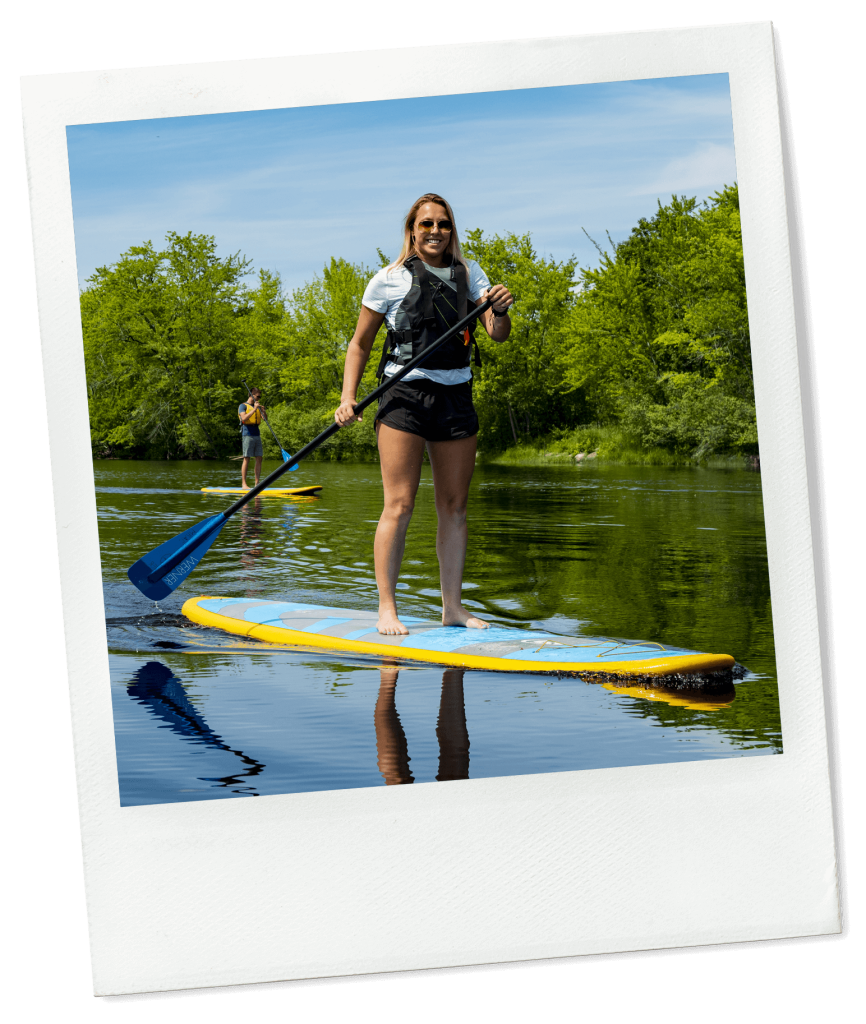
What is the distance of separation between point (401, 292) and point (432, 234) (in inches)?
7.9

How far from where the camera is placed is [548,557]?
538 cm

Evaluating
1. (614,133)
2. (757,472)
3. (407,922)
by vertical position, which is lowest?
(407,922)

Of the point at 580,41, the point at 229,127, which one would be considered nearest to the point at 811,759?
the point at 580,41

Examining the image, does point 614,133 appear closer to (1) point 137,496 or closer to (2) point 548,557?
(1) point 137,496

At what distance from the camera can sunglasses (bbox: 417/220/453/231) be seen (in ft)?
9.99

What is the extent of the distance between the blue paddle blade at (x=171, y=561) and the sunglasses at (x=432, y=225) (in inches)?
47.2

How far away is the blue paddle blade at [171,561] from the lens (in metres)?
3.32

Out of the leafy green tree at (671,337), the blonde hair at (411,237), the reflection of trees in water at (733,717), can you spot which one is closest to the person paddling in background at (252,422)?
the blonde hair at (411,237)

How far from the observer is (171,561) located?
3.37 metres

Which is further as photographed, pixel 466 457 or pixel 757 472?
pixel 466 457

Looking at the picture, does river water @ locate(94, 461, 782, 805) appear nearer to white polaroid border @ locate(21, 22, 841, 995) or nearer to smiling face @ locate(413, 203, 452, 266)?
white polaroid border @ locate(21, 22, 841, 995)

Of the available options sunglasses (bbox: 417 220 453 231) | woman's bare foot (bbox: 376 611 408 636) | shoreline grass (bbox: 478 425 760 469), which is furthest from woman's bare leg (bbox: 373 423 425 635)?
sunglasses (bbox: 417 220 453 231)

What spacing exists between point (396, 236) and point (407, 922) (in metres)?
2.03

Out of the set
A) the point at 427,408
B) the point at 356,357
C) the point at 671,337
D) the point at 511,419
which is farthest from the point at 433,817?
the point at 671,337
